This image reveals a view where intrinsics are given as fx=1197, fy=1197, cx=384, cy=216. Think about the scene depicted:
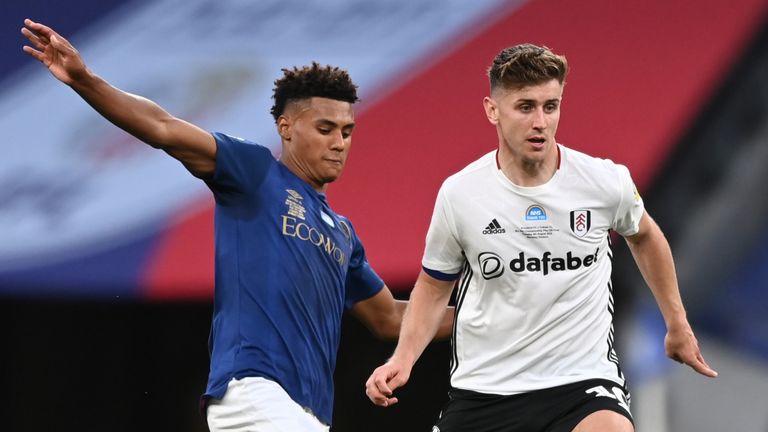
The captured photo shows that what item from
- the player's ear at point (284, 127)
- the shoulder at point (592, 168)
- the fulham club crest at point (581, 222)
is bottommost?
the fulham club crest at point (581, 222)

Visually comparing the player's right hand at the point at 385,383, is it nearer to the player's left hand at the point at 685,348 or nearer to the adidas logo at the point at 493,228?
the adidas logo at the point at 493,228

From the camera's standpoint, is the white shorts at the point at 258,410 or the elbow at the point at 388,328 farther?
the elbow at the point at 388,328

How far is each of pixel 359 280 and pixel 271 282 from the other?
892 millimetres

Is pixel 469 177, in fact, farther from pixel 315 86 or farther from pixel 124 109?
pixel 124 109

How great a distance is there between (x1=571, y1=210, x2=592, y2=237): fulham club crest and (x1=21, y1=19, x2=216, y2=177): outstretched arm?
1.45 meters

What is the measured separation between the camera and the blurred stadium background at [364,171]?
7070mm

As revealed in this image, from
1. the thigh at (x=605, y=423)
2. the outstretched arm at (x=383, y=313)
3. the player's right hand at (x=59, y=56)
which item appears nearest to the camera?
the player's right hand at (x=59, y=56)

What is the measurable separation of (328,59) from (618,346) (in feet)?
8.14

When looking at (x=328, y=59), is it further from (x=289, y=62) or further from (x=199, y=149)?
(x=199, y=149)

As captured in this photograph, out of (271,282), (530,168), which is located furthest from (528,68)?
(271,282)

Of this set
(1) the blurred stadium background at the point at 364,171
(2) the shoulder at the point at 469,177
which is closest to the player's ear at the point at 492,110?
(2) the shoulder at the point at 469,177

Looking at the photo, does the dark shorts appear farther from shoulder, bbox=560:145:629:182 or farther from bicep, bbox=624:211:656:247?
shoulder, bbox=560:145:629:182

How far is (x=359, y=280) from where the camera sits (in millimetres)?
5539

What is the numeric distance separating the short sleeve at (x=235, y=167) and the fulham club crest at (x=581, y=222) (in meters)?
1.26
